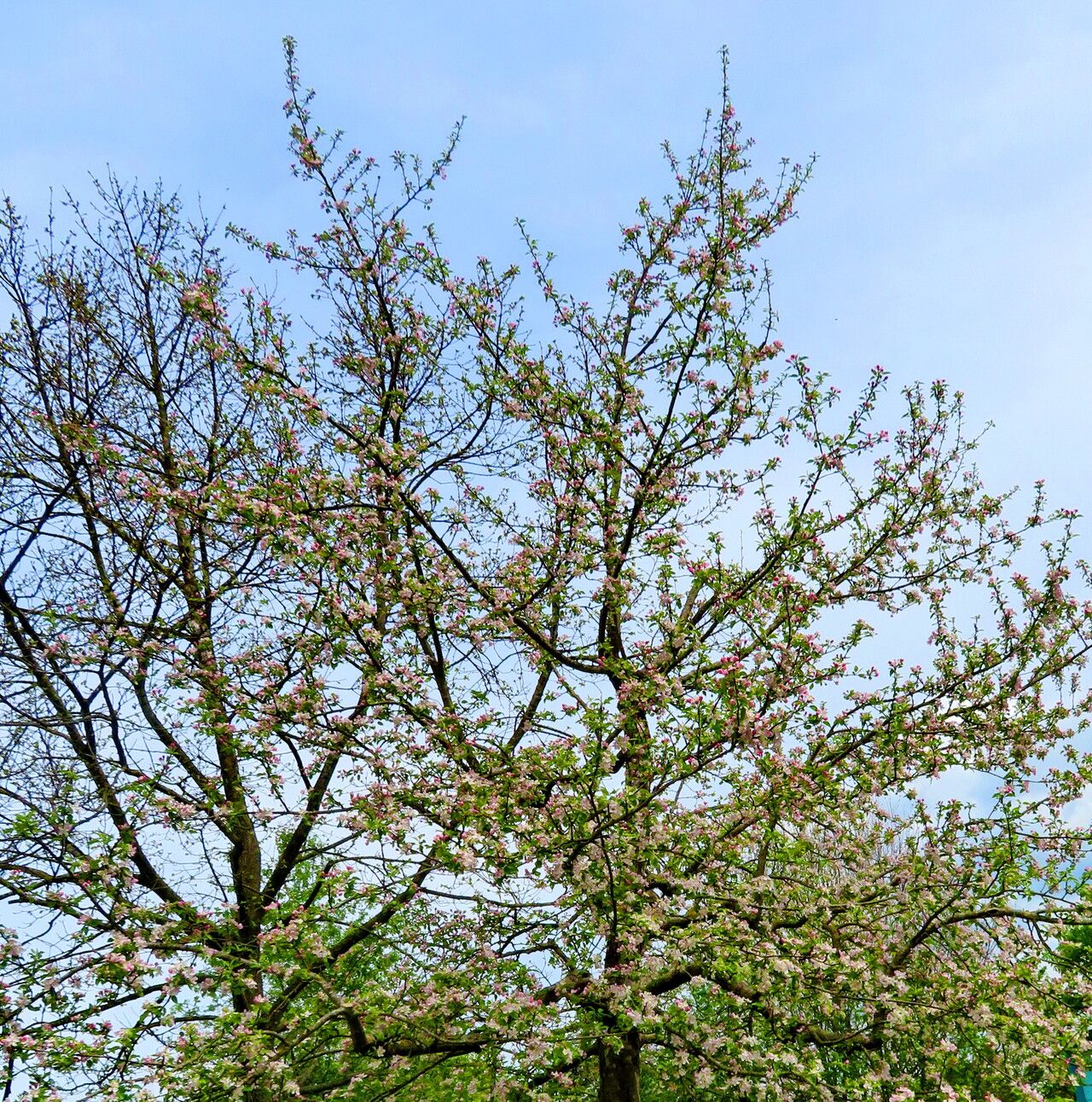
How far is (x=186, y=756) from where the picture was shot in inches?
414

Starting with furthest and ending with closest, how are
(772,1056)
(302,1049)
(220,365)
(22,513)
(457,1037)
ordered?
(220,365), (22,513), (302,1049), (457,1037), (772,1056)

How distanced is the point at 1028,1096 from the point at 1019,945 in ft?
4.07

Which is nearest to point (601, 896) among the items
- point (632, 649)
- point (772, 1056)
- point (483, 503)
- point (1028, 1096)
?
point (772, 1056)

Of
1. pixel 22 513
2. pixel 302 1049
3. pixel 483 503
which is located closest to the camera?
pixel 302 1049

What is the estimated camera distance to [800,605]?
8.13 metres

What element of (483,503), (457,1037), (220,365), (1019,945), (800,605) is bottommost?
(457,1037)

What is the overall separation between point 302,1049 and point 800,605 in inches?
237

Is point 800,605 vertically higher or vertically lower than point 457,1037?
higher

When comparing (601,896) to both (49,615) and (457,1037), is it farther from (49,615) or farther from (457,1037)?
(49,615)

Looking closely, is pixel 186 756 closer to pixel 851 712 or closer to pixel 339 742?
pixel 339 742

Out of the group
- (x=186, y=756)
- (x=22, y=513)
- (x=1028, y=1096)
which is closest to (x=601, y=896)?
(x=1028, y=1096)

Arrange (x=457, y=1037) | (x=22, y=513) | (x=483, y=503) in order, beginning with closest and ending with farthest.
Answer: (x=457, y=1037) → (x=483, y=503) → (x=22, y=513)

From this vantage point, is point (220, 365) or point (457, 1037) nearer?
point (457, 1037)

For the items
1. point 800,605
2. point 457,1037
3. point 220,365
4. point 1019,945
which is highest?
point 220,365
